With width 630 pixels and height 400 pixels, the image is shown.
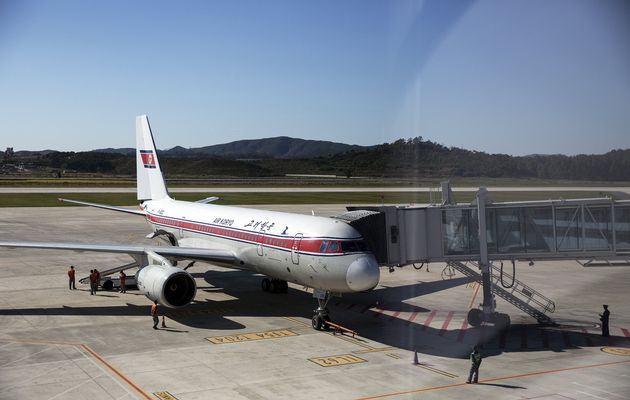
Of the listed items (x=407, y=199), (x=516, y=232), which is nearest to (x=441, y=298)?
(x=407, y=199)

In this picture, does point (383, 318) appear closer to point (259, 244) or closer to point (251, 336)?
point (251, 336)

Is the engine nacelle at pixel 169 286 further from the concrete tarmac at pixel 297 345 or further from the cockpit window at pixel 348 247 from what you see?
the cockpit window at pixel 348 247

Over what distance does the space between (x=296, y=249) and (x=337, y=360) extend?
6.63m

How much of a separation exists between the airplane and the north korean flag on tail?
23.8 feet

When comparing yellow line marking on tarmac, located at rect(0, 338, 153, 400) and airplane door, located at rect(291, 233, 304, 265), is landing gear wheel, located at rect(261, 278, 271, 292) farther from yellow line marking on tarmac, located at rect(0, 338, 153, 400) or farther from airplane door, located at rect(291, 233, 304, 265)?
yellow line marking on tarmac, located at rect(0, 338, 153, 400)

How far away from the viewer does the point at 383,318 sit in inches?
1161

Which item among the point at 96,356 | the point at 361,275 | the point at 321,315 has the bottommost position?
the point at 96,356

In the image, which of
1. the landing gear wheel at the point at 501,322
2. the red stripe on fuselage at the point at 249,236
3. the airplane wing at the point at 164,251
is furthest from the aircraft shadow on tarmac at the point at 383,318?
the red stripe on fuselage at the point at 249,236

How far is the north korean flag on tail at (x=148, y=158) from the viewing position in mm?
47344

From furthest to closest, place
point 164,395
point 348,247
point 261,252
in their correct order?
point 261,252, point 348,247, point 164,395

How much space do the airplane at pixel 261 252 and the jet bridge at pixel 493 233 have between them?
67.0 inches

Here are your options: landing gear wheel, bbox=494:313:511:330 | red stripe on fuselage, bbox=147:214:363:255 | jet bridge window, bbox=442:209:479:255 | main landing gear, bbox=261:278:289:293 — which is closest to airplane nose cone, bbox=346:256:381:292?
red stripe on fuselage, bbox=147:214:363:255

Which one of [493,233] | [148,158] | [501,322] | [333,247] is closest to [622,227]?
[493,233]

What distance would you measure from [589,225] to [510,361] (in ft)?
21.2
